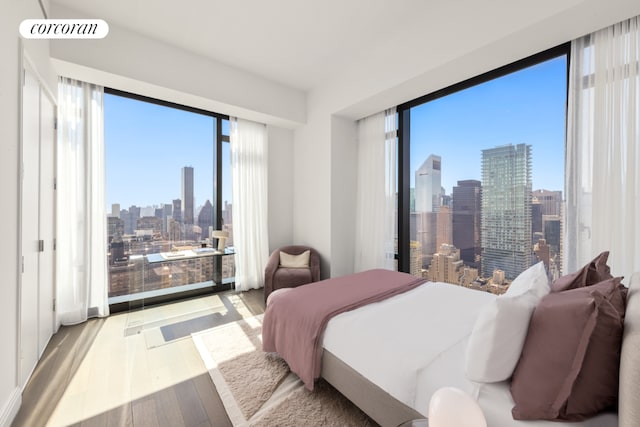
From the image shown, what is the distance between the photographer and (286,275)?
3531 millimetres

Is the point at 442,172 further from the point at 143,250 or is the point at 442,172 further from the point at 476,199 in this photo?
the point at 143,250

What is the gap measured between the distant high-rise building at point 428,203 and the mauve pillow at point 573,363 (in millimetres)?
2384

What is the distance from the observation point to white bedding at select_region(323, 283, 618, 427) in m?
1.12

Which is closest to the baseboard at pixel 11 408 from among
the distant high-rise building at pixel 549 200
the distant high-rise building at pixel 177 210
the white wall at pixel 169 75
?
the distant high-rise building at pixel 177 210

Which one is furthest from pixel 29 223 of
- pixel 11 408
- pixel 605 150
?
pixel 605 150

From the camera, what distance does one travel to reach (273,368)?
210cm

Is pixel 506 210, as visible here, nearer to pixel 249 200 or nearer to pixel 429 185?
pixel 429 185

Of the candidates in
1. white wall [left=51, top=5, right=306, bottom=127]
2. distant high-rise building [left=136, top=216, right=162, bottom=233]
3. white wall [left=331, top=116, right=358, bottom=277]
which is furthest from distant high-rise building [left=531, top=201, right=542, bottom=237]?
distant high-rise building [left=136, top=216, right=162, bottom=233]

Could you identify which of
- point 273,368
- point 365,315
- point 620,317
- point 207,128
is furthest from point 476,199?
point 207,128

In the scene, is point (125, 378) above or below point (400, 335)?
below

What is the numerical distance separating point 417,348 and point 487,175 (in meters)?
2.24

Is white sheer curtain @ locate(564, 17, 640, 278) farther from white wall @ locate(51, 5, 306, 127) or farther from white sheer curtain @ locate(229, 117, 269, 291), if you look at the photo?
white sheer curtain @ locate(229, 117, 269, 291)

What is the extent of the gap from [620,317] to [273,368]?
2.04 m

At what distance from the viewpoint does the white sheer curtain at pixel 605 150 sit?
1.90 meters
